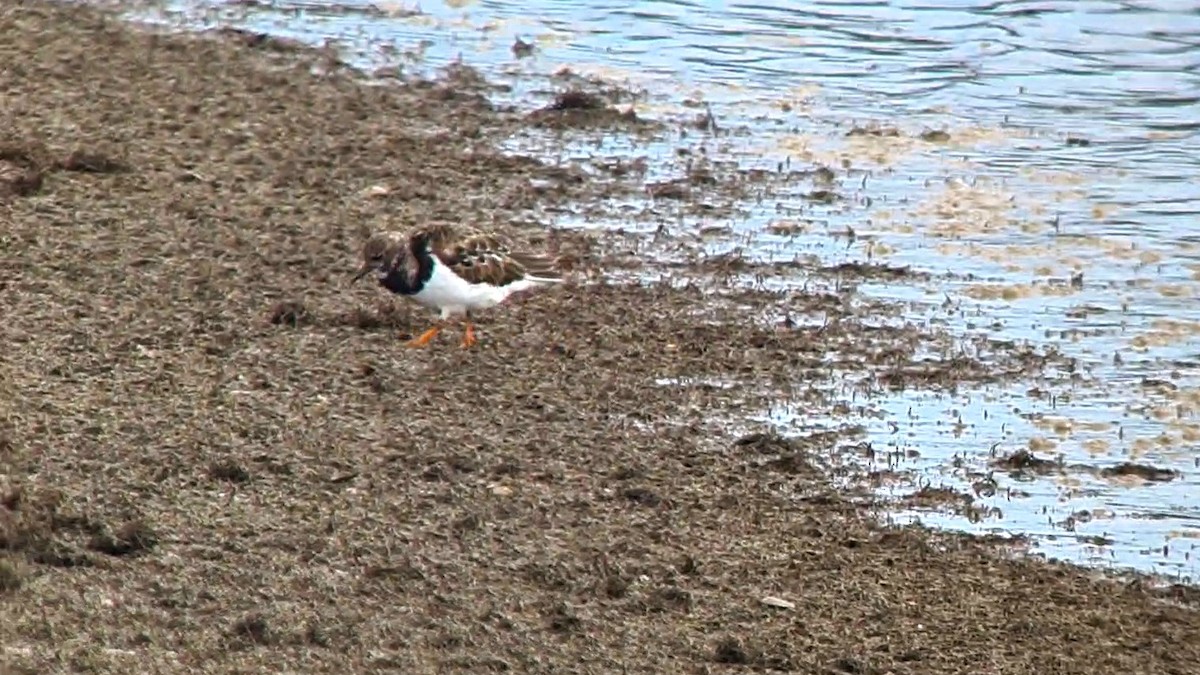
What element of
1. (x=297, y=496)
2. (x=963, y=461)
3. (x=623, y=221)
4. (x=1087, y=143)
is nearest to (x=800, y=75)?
(x=1087, y=143)

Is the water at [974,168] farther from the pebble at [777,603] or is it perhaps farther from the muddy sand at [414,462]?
the pebble at [777,603]

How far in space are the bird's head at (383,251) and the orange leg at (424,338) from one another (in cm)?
34

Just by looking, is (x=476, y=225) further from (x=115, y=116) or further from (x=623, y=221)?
(x=115, y=116)

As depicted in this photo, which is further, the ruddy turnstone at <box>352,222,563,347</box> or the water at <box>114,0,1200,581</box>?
the ruddy turnstone at <box>352,222,563,347</box>

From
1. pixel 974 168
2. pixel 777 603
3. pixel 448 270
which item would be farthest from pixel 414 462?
pixel 974 168

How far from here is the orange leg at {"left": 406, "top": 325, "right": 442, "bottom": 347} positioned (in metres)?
10.3

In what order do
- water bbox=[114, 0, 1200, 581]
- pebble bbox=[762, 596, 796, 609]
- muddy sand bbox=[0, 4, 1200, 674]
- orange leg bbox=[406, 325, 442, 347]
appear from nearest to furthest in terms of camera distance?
1. muddy sand bbox=[0, 4, 1200, 674]
2. pebble bbox=[762, 596, 796, 609]
3. water bbox=[114, 0, 1200, 581]
4. orange leg bbox=[406, 325, 442, 347]

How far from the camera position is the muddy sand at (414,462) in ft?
22.9

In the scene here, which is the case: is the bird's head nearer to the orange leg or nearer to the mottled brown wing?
the mottled brown wing

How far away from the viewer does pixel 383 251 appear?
1041 cm

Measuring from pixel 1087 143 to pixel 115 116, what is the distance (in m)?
6.03

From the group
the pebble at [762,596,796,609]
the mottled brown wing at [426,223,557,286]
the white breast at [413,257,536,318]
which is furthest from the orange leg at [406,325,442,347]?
the pebble at [762,596,796,609]

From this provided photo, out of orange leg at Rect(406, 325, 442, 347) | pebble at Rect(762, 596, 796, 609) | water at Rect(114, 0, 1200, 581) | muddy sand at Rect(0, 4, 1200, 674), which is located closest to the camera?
muddy sand at Rect(0, 4, 1200, 674)

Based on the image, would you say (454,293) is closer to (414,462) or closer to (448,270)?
(448,270)
